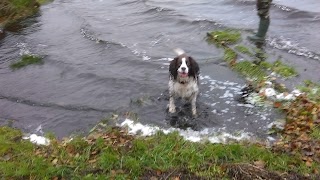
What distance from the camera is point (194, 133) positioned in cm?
716

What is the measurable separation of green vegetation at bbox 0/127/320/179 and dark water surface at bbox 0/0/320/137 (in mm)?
1110

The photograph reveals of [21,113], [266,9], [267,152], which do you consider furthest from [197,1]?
[267,152]

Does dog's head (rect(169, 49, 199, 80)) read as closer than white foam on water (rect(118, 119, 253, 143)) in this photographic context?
No

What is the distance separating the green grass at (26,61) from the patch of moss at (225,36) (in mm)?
5519

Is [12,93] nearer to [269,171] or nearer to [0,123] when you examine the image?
[0,123]

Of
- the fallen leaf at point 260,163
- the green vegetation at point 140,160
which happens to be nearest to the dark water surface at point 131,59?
the green vegetation at point 140,160

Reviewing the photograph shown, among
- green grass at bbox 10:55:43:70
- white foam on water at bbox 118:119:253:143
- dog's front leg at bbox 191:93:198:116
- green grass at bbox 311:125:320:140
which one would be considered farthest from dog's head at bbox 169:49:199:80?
green grass at bbox 10:55:43:70

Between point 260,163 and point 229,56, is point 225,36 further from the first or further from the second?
point 260,163

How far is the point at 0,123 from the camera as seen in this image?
812 centimetres

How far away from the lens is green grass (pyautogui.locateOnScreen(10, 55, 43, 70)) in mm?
11141

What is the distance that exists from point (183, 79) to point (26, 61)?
6.06 metres

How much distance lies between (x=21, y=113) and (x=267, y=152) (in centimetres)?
564

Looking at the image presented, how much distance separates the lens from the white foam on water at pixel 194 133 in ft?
22.3

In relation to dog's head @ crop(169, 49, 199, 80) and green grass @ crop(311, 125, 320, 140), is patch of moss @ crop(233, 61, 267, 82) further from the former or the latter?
green grass @ crop(311, 125, 320, 140)
